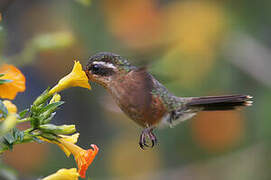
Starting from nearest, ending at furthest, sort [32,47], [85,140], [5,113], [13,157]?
[5,113]
[32,47]
[13,157]
[85,140]

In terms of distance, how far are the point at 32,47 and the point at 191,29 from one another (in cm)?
389

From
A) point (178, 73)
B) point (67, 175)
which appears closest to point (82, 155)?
point (67, 175)

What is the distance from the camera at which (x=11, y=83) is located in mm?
2348

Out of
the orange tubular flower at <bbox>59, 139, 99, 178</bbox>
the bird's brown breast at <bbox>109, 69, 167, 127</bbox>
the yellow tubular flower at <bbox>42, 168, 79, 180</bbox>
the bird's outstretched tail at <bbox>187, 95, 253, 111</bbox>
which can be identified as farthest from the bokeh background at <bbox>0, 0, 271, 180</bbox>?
the yellow tubular flower at <bbox>42, 168, 79, 180</bbox>

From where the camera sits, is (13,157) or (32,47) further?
(13,157)

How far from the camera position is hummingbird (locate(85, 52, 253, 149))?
110 inches

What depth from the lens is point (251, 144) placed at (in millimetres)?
5984

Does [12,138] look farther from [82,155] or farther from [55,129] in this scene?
[82,155]

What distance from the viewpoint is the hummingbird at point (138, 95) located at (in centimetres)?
280

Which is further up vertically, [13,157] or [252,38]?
[252,38]

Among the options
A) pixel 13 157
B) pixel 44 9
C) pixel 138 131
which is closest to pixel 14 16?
pixel 44 9

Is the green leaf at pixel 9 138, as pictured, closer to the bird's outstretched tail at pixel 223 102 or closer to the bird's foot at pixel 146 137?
the bird's foot at pixel 146 137

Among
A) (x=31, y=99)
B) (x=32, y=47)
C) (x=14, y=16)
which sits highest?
(x=14, y=16)

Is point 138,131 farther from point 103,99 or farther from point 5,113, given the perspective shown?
point 5,113
